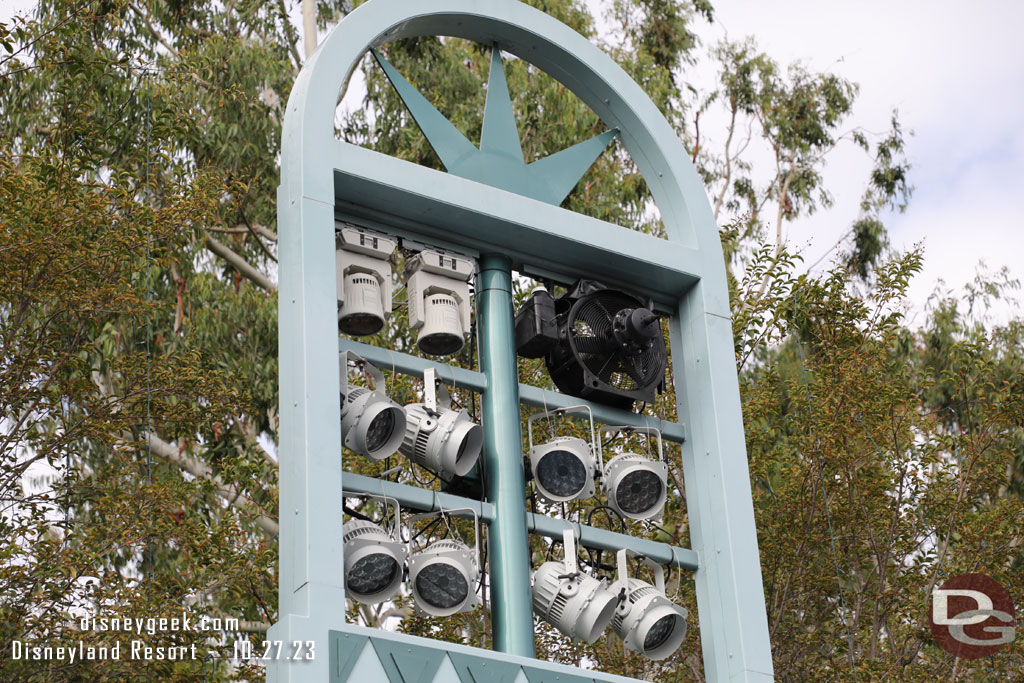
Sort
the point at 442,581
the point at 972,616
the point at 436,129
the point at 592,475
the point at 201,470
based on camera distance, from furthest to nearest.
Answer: the point at 201,470
the point at 972,616
the point at 436,129
the point at 592,475
the point at 442,581

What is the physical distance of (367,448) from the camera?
7.06m

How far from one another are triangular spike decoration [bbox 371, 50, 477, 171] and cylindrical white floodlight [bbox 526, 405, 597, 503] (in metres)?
1.62

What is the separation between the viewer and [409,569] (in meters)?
7.00

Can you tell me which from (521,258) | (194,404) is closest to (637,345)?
(521,258)

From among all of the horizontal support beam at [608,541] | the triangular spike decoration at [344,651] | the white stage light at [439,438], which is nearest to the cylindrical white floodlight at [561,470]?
the horizontal support beam at [608,541]

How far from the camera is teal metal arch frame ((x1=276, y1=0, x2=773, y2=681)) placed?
635cm

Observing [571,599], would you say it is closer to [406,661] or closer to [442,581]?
[442,581]

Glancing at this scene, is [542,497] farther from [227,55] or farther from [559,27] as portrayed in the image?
[227,55]

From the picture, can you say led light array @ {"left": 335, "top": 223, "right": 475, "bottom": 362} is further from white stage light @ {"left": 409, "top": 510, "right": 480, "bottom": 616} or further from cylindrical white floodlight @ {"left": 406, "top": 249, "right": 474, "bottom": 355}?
white stage light @ {"left": 409, "top": 510, "right": 480, "bottom": 616}

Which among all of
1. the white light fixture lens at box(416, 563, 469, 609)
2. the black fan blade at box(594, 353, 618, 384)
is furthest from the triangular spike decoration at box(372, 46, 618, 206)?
the white light fixture lens at box(416, 563, 469, 609)

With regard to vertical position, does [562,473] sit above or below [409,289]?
below

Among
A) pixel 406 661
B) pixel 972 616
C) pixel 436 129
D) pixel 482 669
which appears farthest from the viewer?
pixel 972 616

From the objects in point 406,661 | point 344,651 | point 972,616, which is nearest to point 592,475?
point 406,661

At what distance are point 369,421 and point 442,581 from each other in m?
0.85
